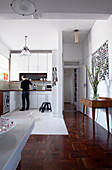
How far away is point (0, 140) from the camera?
533 millimetres

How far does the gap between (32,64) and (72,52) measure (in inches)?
79.9

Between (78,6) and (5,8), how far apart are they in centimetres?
142

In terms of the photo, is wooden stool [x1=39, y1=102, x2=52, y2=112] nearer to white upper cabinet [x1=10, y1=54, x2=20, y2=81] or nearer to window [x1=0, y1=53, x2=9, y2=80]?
white upper cabinet [x1=10, y1=54, x2=20, y2=81]

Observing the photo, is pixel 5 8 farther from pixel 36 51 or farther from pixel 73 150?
pixel 36 51

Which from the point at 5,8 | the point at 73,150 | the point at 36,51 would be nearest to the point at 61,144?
the point at 73,150

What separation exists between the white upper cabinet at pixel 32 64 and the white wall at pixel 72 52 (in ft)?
3.14

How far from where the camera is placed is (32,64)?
6.25 m

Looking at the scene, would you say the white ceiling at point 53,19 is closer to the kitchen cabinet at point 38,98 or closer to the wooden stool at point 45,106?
the kitchen cabinet at point 38,98

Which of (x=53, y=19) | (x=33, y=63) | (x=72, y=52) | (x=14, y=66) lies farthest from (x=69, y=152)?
(x=14, y=66)

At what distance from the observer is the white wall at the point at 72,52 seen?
550cm

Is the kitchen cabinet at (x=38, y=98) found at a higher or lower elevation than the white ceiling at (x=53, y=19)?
lower

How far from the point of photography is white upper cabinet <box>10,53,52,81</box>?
6.20m

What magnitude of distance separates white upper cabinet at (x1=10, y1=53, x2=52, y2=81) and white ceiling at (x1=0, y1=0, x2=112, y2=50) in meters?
0.50

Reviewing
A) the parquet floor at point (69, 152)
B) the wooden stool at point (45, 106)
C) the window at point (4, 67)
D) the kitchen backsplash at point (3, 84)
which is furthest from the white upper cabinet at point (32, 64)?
the parquet floor at point (69, 152)
